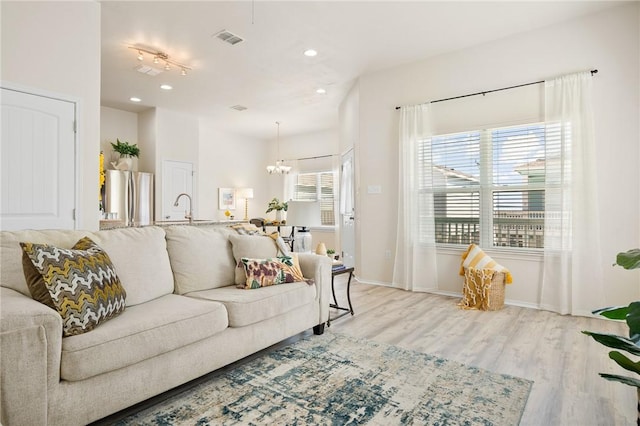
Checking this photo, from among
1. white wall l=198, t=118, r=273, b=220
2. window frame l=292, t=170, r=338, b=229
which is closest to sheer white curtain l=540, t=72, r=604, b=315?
window frame l=292, t=170, r=338, b=229

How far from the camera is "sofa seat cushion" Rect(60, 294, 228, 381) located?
5.23 feet

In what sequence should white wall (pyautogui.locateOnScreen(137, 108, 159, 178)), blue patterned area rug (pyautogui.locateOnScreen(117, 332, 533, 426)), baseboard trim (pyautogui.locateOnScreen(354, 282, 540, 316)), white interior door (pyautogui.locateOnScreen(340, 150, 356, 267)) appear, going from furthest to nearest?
white wall (pyautogui.locateOnScreen(137, 108, 159, 178)), white interior door (pyautogui.locateOnScreen(340, 150, 356, 267)), baseboard trim (pyautogui.locateOnScreen(354, 282, 540, 316)), blue patterned area rug (pyautogui.locateOnScreen(117, 332, 533, 426))

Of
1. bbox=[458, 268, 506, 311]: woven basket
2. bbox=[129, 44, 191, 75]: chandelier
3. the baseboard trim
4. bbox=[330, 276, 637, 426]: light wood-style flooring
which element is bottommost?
bbox=[330, 276, 637, 426]: light wood-style flooring

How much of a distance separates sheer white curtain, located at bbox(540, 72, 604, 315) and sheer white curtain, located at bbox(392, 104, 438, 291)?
51.6 inches

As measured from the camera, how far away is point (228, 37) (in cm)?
414

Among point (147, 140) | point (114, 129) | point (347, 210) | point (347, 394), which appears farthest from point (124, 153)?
point (347, 394)

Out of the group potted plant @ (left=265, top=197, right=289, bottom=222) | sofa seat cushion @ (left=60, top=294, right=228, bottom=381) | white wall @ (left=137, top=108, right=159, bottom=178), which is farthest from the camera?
potted plant @ (left=265, top=197, right=289, bottom=222)

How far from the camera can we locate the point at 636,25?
358 cm

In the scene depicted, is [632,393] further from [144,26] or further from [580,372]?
[144,26]

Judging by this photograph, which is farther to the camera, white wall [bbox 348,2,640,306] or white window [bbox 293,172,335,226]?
white window [bbox 293,172,335,226]

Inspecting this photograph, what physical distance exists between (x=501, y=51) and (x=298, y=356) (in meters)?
4.08

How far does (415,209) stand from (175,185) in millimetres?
4828

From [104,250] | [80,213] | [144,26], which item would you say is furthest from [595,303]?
[144,26]

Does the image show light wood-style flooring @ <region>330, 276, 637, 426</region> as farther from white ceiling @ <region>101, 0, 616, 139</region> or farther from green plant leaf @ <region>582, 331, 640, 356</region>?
white ceiling @ <region>101, 0, 616, 139</region>
